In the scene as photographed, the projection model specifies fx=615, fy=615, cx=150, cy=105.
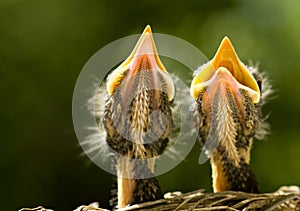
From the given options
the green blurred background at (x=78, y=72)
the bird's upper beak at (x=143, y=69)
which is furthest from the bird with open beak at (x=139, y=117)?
the green blurred background at (x=78, y=72)

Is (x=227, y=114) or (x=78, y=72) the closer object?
(x=227, y=114)

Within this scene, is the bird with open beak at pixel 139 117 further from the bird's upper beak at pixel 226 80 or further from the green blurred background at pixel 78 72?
the green blurred background at pixel 78 72

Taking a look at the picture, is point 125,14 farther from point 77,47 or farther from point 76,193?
point 76,193

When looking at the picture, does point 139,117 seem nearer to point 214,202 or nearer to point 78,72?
point 214,202

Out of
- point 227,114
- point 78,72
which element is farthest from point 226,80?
point 78,72

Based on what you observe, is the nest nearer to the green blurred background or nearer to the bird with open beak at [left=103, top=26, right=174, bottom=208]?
the bird with open beak at [left=103, top=26, right=174, bottom=208]

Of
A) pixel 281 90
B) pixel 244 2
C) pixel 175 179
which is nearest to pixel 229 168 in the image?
pixel 175 179
